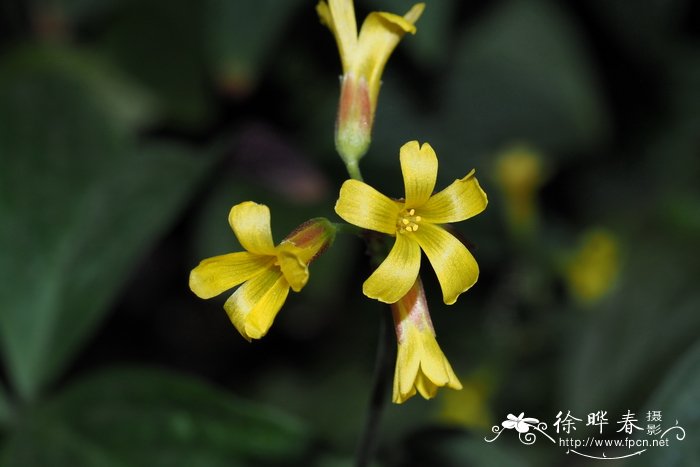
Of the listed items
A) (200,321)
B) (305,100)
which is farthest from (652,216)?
(200,321)

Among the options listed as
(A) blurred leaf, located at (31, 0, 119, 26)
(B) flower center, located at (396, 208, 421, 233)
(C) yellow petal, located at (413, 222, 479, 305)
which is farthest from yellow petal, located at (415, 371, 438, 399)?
(A) blurred leaf, located at (31, 0, 119, 26)

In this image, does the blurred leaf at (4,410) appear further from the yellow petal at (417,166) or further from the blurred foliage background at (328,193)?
the yellow petal at (417,166)

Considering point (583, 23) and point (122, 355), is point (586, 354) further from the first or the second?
point (122, 355)

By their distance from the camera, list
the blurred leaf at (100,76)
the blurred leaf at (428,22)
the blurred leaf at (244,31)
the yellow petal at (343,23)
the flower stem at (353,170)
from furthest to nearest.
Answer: the blurred leaf at (100,76) < the blurred leaf at (244,31) < the blurred leaf at (428,22) < the yellow petal at (343,23) < the flower stem at (353,170)

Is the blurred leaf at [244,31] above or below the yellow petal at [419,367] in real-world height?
above

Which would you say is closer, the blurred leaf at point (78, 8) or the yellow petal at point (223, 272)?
the yellow petal at point (223, 272)

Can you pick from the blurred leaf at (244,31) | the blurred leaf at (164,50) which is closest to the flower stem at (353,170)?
the blurred leaf at (244,31)

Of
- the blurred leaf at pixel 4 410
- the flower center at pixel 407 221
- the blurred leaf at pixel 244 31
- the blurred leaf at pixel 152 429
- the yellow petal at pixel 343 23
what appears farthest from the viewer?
the blurred leaf at pixel 244 31
